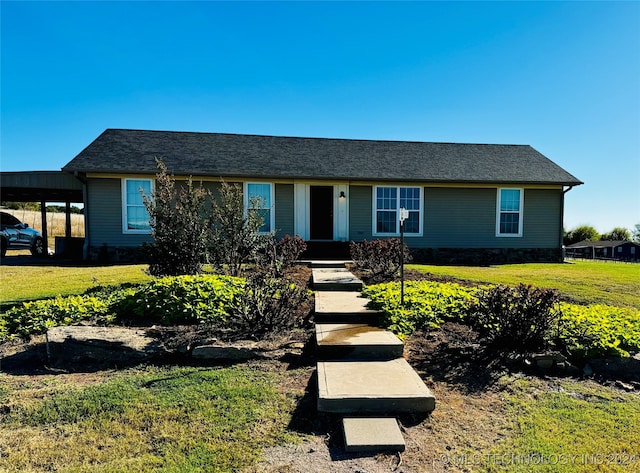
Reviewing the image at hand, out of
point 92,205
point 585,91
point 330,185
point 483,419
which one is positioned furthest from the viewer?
point 330,185

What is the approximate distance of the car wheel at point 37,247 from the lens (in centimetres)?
1437

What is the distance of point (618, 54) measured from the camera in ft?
29.6

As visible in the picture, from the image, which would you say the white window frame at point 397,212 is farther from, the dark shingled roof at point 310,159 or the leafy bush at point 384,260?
the leafy bush at point 384,260

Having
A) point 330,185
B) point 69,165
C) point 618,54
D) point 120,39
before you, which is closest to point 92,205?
point 69,165

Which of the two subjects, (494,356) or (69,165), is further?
(69,165)

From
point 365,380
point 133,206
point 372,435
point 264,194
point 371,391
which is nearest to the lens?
point 372,435

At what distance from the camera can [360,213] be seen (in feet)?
42.2

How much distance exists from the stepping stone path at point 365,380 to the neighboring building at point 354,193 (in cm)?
828

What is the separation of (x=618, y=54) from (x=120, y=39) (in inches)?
480

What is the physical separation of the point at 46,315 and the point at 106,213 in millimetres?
8138

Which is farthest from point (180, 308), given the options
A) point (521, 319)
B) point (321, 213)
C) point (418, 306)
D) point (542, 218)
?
point (542, 218)

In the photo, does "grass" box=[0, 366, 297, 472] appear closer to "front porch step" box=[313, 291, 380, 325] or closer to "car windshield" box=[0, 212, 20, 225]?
"front porch step" box=[313, 291, 380, 325]

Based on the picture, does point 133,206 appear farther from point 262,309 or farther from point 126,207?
point 262,309

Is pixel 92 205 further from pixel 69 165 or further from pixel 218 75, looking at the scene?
pixel 218 75
